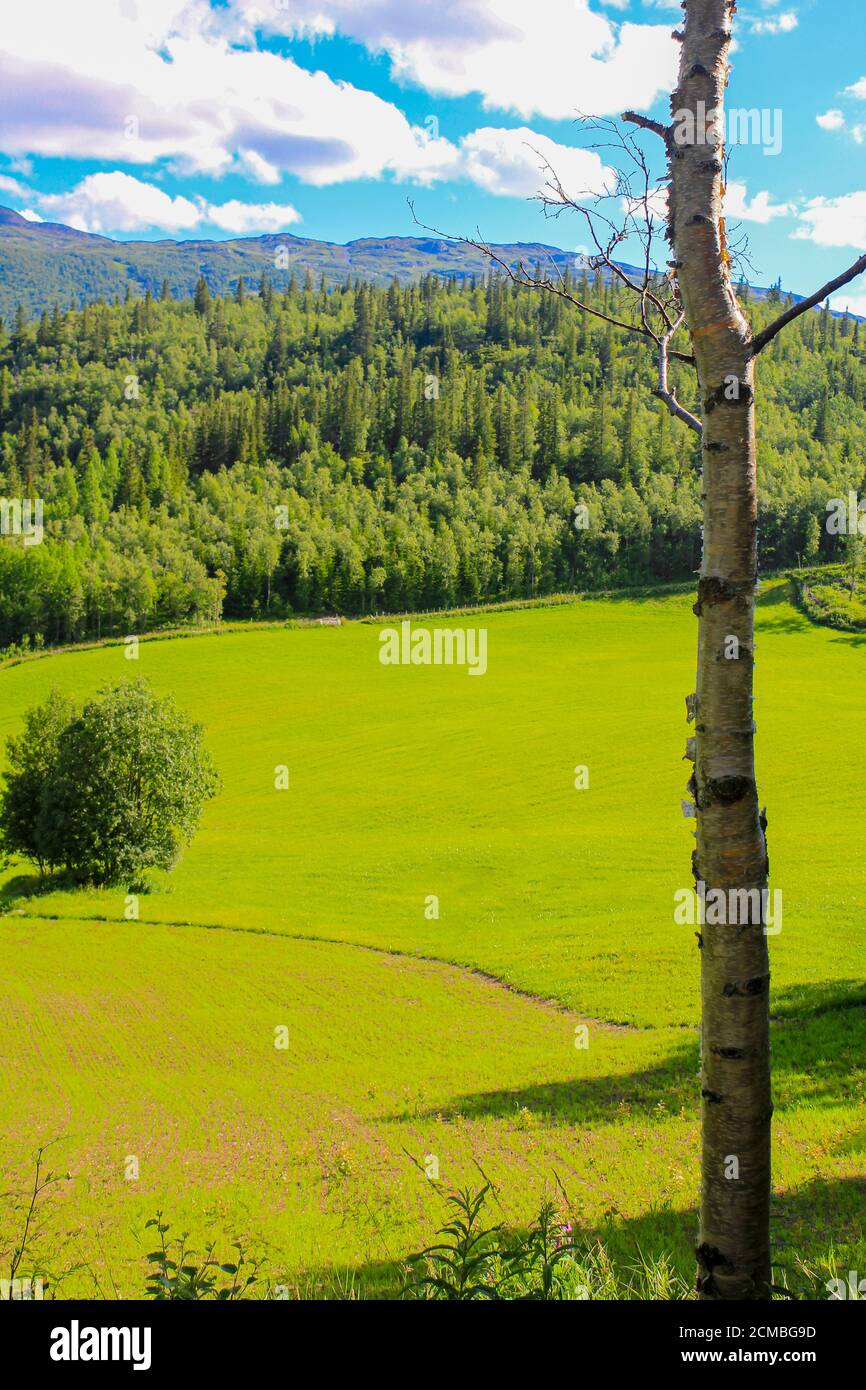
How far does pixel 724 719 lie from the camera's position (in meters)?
5.56

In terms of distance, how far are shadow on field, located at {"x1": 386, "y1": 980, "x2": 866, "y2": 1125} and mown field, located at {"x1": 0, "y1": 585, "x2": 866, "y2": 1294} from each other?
92mm

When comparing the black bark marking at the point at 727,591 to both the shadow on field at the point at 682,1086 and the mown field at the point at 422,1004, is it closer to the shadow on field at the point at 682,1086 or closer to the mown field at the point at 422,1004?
the mown field at the point at 422,1004

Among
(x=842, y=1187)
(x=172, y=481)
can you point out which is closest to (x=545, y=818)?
(x=842, y=1187)

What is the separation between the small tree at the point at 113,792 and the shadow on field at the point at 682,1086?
36201 millimetres

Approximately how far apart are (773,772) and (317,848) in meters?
34.0

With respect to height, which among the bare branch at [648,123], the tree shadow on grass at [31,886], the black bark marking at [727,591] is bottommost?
the tree shadow on grass at [31,886]

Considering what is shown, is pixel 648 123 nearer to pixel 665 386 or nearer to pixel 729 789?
pixel 665 386

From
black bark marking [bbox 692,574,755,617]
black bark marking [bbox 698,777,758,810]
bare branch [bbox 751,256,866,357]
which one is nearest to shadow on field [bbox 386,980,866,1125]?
black bark marking [bbox 698,777,758,810]

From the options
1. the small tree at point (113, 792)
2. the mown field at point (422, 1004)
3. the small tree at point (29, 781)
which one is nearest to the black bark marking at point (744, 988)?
the mown field at point (422, 1004)

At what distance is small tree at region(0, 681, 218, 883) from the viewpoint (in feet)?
165

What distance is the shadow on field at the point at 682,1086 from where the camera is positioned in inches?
650

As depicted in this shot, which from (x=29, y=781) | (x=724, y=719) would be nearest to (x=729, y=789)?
(x=724, y=719)

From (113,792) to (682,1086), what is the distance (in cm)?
3967
